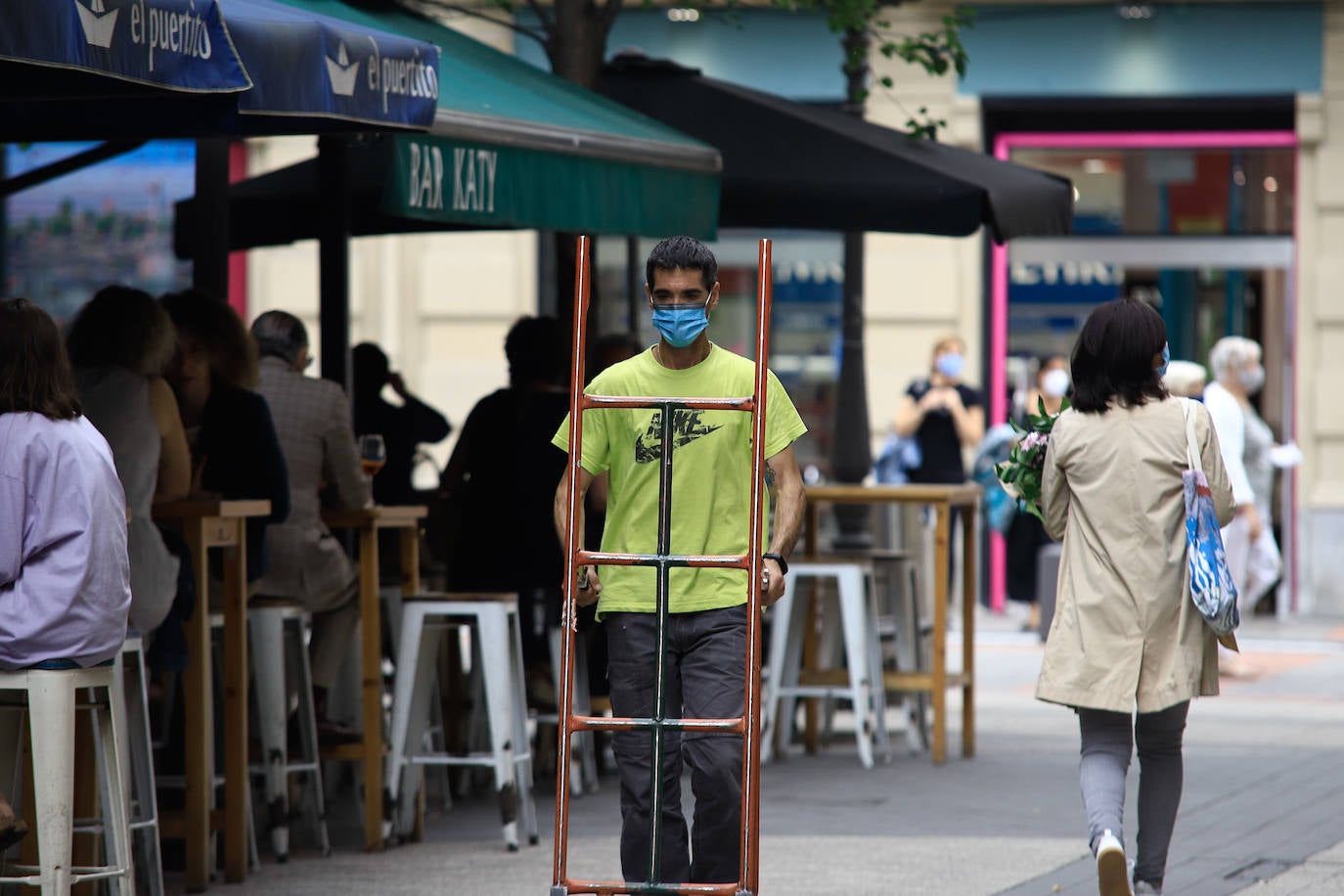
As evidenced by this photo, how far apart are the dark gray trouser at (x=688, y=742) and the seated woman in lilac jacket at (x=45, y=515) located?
1.25m

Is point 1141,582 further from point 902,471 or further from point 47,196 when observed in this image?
point 47,196

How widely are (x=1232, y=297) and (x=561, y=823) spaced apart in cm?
1151

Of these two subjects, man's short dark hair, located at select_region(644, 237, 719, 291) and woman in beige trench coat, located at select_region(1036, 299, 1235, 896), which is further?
woman in beige trench coat, located at select_region(1036, 299, 1235, 896)

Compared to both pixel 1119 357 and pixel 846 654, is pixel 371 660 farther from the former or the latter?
pixel 846 654

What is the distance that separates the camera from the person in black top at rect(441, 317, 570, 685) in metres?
8.10

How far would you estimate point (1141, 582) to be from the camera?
567cm

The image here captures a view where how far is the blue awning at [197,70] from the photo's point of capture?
15.7 feet

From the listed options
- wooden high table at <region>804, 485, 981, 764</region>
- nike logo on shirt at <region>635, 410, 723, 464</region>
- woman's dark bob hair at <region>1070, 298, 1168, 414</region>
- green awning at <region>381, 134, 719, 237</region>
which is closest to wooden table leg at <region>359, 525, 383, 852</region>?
green awning at <region>381, 134, 719, 237</region>

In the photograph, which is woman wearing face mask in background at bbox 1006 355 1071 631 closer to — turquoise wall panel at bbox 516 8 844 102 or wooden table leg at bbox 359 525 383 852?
turquoise wall panel at bbox 516 8 844 102

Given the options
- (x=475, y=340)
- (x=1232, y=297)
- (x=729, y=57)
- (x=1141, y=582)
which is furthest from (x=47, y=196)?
(x=1141, y=582)

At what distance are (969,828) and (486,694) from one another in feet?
5.87

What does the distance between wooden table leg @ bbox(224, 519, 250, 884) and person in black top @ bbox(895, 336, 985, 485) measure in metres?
8.33

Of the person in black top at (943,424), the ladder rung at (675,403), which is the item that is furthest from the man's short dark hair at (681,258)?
the person in black top at (943,424)

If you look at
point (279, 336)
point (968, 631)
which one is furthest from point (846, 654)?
point (279, 336)
